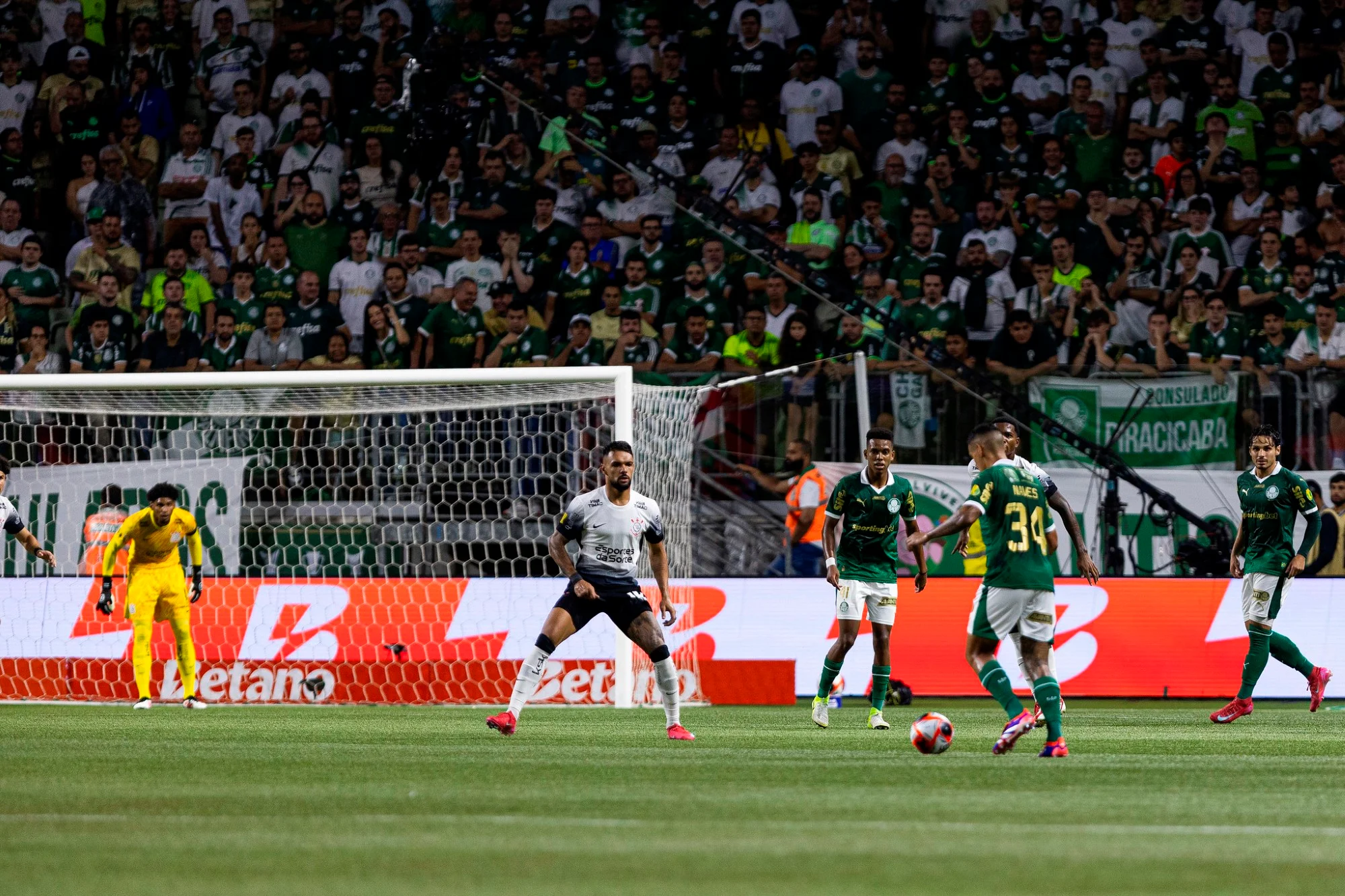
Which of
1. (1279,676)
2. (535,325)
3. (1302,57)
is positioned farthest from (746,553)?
(1302,57)

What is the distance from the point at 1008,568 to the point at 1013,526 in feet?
0.85

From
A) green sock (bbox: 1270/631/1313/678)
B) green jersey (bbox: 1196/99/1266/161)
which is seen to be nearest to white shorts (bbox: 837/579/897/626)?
green sock (bbox: 1270/631/1313/678)

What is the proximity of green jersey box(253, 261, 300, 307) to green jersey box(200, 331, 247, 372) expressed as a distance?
670mm

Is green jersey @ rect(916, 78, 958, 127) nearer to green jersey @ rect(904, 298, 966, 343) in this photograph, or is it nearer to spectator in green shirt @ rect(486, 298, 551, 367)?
green jersey @ rect(904, 298, 966, 343)

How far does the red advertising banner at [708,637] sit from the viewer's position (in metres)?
18.9

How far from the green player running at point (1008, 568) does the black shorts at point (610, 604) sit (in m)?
2.77

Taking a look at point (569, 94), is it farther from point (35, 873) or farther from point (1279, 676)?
point (35, 873)

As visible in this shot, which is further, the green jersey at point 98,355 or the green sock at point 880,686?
the green jersey at point 98,355

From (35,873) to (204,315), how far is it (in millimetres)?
17551

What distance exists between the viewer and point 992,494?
11.7 m

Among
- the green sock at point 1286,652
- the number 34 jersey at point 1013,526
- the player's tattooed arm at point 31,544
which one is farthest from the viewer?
the player's tattooed arm at point 31,544

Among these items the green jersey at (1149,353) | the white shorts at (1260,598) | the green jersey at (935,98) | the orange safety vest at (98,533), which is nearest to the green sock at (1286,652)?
the white shorts at (1260,598)

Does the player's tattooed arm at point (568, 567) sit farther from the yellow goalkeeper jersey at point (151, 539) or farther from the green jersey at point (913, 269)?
the green jersey at point (913, 269)

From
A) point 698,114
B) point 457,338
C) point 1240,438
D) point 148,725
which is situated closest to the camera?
point 148,725
